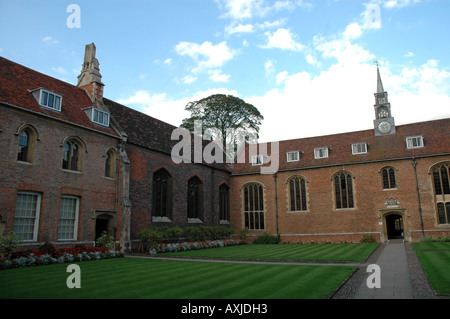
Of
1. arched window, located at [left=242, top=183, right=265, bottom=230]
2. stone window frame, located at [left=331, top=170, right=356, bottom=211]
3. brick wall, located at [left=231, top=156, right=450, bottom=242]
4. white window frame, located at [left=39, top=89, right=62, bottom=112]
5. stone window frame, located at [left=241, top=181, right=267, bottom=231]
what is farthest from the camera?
arched window, located at [left=242, top=183, right=265, bottom=230]

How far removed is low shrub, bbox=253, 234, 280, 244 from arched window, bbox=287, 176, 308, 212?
3294 mm

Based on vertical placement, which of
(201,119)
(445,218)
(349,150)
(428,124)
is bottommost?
(445,218)

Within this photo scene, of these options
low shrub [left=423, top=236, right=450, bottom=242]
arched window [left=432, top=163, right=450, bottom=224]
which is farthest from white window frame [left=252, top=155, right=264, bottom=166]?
low shrub [left=423, top=236, right=450, bottom=242]

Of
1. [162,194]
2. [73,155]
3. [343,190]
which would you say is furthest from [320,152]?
[73,155]

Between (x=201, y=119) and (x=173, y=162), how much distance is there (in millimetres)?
16709

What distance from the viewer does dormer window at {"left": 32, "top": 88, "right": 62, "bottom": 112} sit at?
18.1m

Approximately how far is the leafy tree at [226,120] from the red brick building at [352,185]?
6.77 meters

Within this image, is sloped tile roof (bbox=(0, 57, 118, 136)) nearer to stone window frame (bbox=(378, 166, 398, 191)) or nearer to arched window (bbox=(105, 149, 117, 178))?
arched window (bbox=(105, 149, 117, 178))

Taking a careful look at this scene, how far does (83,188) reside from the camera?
19.4m

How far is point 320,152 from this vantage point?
3319cm

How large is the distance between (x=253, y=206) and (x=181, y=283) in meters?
25.5

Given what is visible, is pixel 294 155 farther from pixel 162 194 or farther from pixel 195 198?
pixel 162 194
